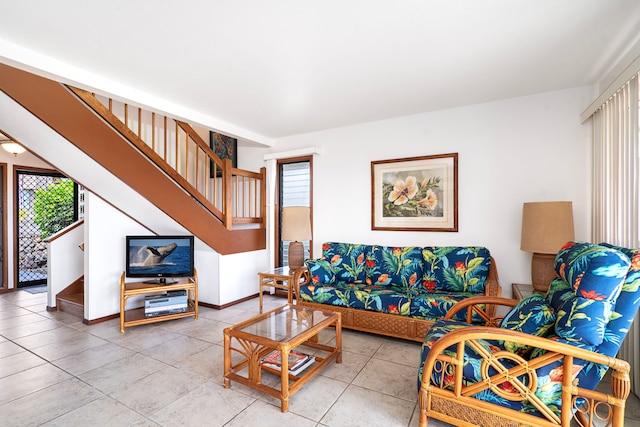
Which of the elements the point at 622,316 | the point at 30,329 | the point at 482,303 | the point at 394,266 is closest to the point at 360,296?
the point at 394,266

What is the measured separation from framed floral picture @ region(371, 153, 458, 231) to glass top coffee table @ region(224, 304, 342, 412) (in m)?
1.73

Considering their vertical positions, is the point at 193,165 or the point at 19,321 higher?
the point at 193,165

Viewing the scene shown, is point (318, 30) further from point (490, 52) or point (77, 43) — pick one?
point (77, 43)

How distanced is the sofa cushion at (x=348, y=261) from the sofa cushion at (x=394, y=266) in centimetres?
8

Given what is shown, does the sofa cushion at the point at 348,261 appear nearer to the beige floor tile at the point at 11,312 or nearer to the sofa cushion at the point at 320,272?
the sofa cushion at the point at 320,272

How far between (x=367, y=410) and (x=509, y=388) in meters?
0.87

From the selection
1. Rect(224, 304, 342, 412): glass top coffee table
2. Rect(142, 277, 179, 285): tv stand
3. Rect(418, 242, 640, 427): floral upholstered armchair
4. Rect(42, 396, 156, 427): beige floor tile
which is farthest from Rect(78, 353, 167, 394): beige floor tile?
Rect(418, 242, 640, 427): floral upholstered armchair

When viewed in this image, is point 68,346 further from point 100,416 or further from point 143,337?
point 100,416

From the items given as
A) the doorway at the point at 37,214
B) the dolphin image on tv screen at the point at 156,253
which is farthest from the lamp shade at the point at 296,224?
the doorway at the point at 37,214

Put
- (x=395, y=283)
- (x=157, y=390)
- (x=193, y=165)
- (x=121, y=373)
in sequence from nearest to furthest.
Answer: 1. (x=157, y=390)
2. (x=121, y=373)
3. (x=395, y=283)
4. (x=193, y=165)

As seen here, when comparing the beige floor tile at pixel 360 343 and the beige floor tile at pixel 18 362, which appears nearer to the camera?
the beige floor tile at pixel 18 362

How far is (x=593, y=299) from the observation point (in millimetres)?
1454

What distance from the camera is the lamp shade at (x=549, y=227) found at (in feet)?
8.59

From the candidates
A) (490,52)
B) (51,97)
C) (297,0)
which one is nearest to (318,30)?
(297,0)
